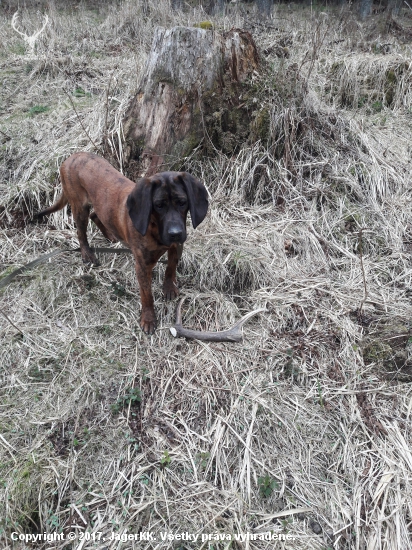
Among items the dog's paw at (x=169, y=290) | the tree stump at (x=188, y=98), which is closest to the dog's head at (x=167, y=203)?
the dog's paw at (x=169, y=290)

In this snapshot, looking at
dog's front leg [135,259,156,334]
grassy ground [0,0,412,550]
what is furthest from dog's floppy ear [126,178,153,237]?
grassy ground [0,0,412,550]

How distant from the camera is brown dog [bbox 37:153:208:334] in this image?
2.97 m

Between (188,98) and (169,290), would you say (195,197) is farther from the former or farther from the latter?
(188,98)

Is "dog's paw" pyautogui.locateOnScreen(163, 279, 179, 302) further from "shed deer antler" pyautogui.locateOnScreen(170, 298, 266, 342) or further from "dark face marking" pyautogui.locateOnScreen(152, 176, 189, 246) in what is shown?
"dark face marking" pyautogui.locateOnScreen(152, 176, 189, 246)

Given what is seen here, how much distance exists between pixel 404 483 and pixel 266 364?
119 cm

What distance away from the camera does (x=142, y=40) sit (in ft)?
28.0

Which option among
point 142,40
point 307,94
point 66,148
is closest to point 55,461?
point 66,148

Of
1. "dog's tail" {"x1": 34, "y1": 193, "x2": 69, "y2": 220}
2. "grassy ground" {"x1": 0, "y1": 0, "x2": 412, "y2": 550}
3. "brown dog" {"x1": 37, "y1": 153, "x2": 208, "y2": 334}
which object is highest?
"brown dog" {"x1": 37, "y1": 153, "x2": 208, "y2": 334}

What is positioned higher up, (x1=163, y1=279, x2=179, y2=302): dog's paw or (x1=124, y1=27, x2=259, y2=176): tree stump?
(x1=124, y1=27, x2=259, y2=176): tree stump

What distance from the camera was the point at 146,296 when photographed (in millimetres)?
3514

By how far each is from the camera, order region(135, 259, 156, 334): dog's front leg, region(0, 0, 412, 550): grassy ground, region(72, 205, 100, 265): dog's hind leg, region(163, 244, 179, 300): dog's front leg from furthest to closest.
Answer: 1. region(72, 205, 100, 265): dog's hind leg
2. region(163, 244, 179, 300): dog's front leg
3. region(135, 259, 156, 334): dog's front leg
4. region(0, 0, 412, 550): grassy ground

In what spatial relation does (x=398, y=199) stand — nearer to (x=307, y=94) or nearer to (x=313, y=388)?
(x=307, y=94)

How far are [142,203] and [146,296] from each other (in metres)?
0.89

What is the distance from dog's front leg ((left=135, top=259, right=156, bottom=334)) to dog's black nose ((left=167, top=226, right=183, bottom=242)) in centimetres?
53
